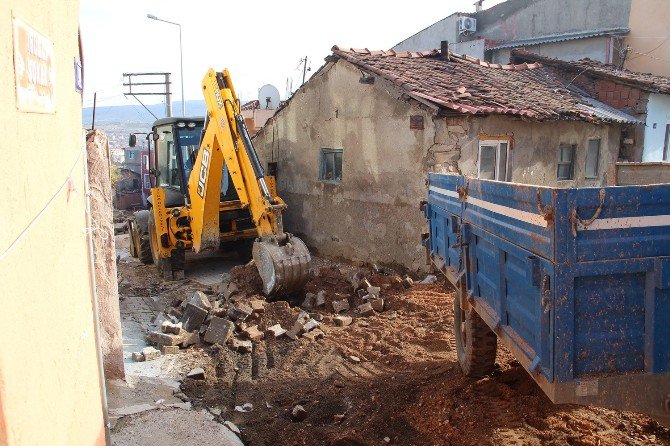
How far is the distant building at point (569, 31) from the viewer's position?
19.7 metres

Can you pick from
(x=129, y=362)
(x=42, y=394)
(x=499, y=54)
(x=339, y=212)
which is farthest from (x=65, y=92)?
(x=499, y=54)

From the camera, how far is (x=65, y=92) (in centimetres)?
298

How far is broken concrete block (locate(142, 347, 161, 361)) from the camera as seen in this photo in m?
6.38

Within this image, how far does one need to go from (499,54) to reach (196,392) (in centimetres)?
2029

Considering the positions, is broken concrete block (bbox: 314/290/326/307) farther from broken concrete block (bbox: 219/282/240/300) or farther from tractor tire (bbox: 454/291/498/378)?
tractor tire (bbox: 454/291/498/378)

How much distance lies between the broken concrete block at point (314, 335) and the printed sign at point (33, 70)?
5.12 meters

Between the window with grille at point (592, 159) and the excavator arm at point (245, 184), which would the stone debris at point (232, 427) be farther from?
the window with grille at point (592, 159)

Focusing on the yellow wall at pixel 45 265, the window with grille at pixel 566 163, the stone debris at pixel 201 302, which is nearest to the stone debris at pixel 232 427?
the yellow wall at pixel 45 265

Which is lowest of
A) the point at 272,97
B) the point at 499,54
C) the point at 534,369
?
the point at 534,369

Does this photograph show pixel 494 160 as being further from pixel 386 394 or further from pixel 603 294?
pixel 603 294

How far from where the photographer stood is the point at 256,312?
25.8ft

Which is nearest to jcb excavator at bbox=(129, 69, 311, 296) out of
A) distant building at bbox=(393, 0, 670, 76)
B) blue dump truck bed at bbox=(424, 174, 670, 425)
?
blue dump truck bed at bbox=(424, 174, 670, 425)

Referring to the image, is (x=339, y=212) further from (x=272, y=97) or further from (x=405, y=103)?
(x=272, y=97)

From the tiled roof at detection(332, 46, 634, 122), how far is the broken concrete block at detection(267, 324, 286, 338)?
5.14 m
